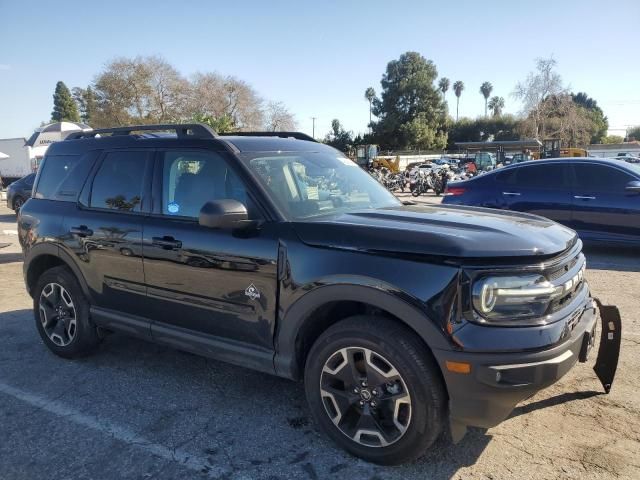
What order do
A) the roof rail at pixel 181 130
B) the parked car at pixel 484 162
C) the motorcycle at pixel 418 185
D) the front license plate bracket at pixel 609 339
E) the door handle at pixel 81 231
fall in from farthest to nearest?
the parked car at pixel 484 162 → the motorcycle at pixel 418 185 → the door handle at pixel 81 231 → the roof rail at pixel 181 130 → the front license plate bracket at pixel 609 339

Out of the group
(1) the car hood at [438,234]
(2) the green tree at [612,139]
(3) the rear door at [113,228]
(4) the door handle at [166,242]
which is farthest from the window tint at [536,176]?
(2) the green tree at [612,139]

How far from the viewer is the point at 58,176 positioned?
455 cm

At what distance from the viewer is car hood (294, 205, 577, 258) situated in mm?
2553

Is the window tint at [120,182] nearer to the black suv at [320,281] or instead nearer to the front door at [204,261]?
the black suv at [320,281]

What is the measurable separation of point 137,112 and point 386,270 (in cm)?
5080

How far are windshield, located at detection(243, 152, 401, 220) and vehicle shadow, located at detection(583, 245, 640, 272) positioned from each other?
188 inches

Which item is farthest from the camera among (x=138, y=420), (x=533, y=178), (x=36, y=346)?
(x=533, y=178)

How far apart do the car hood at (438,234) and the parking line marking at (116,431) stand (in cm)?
139

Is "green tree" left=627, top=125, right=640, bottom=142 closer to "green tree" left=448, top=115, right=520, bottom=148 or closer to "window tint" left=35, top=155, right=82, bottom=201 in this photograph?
"green tree" left=448, top=115, right=520, bottom=148

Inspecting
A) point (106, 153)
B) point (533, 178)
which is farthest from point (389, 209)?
point (533, 178)

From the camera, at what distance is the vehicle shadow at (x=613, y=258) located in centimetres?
726

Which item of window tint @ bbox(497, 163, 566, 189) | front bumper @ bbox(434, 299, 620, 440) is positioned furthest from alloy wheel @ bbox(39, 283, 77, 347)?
window tint @ bbox(497, 163, 566, 189)

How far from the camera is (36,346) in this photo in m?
4.82

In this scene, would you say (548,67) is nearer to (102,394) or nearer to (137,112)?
(137,112)
